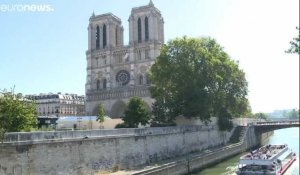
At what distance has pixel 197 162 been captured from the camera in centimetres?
3716

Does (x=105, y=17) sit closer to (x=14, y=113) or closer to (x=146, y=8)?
(x=146, y=8)

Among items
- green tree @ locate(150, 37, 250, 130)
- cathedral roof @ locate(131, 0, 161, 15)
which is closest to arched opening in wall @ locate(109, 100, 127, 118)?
cathedral roof @ locate(131, 0, 161, 15)

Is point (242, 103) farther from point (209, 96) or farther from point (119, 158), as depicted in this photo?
point (119, 158)

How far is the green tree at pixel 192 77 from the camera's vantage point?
151ft

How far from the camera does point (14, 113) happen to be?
2434 cm

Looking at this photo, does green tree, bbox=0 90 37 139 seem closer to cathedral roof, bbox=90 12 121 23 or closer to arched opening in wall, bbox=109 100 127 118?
arched opening in wall, bbox=109 100 127 118

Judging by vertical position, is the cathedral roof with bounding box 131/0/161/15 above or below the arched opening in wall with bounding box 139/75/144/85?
above

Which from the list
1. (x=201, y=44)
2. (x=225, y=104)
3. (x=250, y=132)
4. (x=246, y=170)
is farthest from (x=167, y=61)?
(x=250, y=132)

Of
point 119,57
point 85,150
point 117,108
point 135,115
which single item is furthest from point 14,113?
point 119,57

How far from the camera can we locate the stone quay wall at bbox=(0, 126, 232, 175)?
2214cm

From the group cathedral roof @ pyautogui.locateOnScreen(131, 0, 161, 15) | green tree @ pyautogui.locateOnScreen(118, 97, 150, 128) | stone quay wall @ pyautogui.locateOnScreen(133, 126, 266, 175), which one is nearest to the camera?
stone quay wall @ pyautogui.locateOnScreen(133, 126, 266, 175)

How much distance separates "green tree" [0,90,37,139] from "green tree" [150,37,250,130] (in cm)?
2224

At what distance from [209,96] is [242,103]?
12.7 metres

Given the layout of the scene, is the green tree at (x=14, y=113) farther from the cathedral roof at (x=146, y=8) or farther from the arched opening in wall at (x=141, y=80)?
the cathedral roof at (x=146, y=8)
